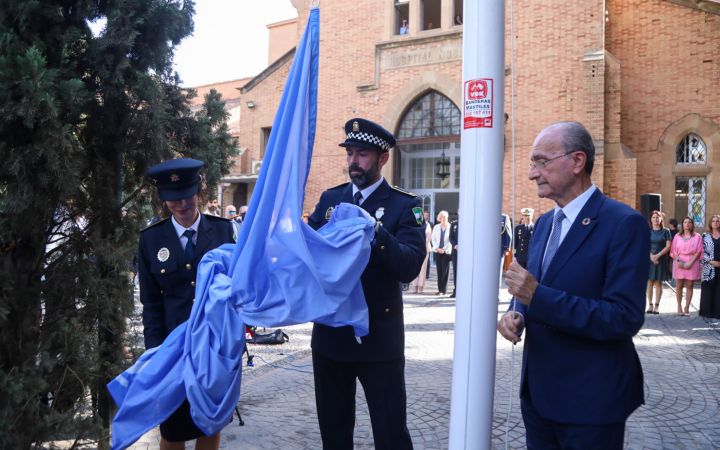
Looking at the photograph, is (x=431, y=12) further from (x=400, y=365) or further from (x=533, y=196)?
(x=400, y=365)

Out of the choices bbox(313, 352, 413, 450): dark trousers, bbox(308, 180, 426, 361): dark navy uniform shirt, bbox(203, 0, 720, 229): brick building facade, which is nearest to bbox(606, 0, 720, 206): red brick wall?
bbox(203, 0, 720, 229): brick building facade

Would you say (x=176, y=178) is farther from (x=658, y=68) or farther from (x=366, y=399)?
(x=658, y=68)

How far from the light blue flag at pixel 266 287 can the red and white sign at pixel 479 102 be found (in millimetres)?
725

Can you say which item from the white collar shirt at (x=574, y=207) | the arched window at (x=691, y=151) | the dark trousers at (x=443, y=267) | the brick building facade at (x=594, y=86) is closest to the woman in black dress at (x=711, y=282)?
the dark trousers at (x=443, y=267)

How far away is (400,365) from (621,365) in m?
1.25

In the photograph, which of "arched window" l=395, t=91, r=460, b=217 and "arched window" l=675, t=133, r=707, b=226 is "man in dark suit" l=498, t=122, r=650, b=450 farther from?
"arched window" l=675, t=133, r=707, b=226

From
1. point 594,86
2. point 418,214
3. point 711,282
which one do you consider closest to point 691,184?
point 594,86

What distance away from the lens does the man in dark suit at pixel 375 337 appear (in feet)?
10.1

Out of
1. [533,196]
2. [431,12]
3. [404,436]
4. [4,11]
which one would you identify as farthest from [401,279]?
[431,12]

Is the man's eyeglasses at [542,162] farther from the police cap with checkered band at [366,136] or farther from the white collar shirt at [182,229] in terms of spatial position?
the white collar shirt at [182,229]

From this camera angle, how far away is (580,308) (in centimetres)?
221

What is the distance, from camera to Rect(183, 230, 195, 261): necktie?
336 cm

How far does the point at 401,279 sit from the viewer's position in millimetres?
3055

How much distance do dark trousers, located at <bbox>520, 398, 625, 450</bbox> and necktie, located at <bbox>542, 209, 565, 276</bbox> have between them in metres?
0.65
